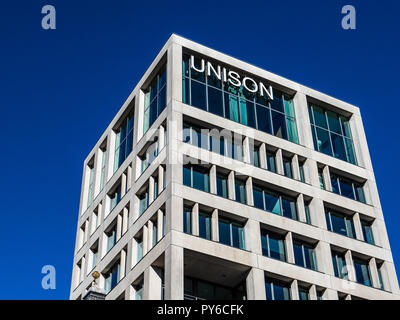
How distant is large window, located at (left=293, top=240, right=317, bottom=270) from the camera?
165ft

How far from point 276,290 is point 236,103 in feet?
57.7

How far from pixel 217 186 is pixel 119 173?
13602mm

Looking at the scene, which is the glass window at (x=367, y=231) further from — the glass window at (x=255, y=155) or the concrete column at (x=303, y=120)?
the glass window at (x=255, y=155)

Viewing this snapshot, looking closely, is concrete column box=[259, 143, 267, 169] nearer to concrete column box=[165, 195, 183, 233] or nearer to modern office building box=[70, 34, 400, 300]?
modern office building box=[70, 34, 400, 300]

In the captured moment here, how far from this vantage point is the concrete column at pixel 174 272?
138 feet

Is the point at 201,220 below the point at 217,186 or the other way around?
below

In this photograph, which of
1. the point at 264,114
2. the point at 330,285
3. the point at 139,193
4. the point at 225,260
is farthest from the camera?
the point at 264,114

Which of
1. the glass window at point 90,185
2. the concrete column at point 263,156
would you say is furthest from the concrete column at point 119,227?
the concrete column at point 263,156

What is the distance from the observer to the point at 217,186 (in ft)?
164

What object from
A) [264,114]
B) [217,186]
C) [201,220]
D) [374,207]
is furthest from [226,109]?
[374,207]

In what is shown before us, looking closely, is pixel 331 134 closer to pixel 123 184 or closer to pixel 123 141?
pixel 123 141

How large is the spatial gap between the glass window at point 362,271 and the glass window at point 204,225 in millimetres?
14320

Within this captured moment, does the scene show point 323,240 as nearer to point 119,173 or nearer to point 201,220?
point 201,220

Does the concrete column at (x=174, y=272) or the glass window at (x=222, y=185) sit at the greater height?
the glass window at (x=222, y=185)
